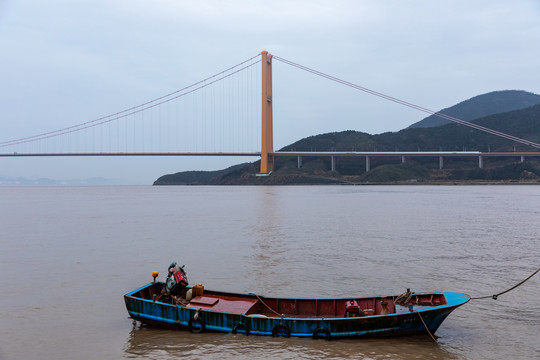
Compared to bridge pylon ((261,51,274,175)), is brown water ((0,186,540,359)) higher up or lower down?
lower down

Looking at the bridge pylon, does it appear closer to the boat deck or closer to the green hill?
the green hill

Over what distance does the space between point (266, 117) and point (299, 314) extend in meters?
94.1

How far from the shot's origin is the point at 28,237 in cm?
2780

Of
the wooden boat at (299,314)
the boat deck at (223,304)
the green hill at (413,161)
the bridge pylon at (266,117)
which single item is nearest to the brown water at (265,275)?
the wooden boat at (299,314)

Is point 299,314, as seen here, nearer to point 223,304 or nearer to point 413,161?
point 223,304

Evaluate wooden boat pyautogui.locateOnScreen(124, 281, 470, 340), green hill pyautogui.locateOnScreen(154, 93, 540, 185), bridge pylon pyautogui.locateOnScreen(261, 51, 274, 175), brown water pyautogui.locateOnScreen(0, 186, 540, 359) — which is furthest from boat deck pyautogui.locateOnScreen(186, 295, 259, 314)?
green hill pyautogui.locateOnScreen(154, 93, 540, 185)

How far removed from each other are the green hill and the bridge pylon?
2016 centimetres

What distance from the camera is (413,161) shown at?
139m

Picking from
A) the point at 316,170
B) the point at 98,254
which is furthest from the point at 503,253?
the point at 316,170

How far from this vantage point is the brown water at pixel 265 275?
32.1ft

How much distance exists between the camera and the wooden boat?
9766 millimetres

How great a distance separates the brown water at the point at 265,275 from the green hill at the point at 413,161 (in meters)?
96.7

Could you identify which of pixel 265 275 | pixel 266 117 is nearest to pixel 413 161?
pixel 266 117

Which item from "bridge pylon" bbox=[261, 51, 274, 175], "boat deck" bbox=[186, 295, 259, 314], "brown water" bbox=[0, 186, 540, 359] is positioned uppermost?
"bridge pylon" bbox=[261, 51, 274, 175]
